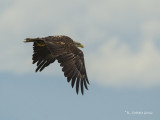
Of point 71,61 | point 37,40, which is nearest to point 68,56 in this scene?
point 71,61

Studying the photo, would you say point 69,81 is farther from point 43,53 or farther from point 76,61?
point 43,53

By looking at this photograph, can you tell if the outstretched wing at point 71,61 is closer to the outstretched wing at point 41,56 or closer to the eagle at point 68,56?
the eagle at point 68,56

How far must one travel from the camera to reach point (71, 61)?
18391 millimetres

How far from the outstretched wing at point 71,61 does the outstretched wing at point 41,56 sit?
1784 millimetres

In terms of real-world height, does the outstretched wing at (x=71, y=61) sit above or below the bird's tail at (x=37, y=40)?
below

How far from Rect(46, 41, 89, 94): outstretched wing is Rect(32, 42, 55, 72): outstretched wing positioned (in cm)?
178

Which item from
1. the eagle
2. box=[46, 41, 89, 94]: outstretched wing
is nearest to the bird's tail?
the eagle

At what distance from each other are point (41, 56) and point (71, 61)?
263cm

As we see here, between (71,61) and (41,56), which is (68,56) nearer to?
(71,61)

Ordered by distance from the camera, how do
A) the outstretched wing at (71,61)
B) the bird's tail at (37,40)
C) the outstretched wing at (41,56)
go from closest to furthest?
the outstretched wing at (71,61) → the bird's tail at (37,40) → the outstretched wing at (41,56)

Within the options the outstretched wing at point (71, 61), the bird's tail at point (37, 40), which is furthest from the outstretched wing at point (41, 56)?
the outstretched wing at point (71, 61)

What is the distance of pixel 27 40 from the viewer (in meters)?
20.0

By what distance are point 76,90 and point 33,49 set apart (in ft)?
12.0

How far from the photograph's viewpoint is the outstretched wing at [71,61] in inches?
708
